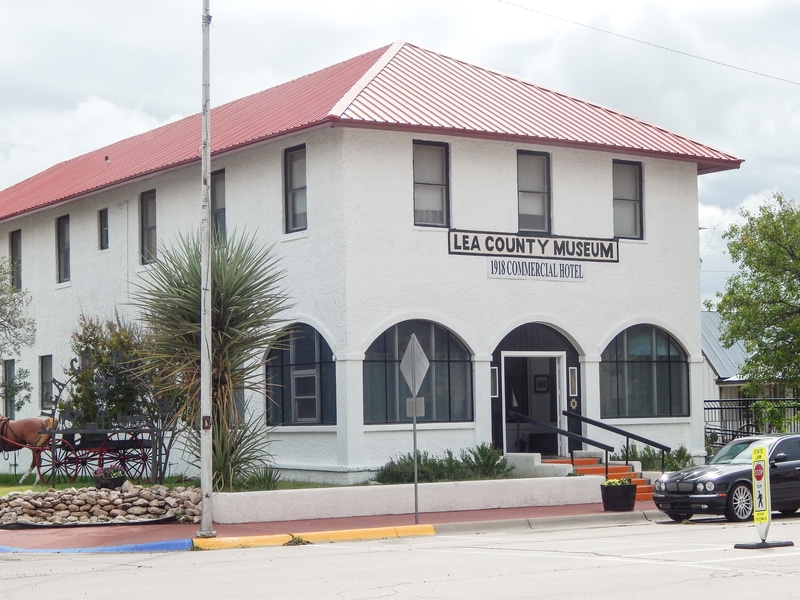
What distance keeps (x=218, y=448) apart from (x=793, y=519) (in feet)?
32.5

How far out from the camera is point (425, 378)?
24.3 metres

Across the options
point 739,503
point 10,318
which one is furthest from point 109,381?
point 739,503

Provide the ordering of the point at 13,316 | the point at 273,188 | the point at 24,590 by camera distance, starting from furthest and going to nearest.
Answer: the point at 13,316 → the point at 273,188 → the point at 24,590

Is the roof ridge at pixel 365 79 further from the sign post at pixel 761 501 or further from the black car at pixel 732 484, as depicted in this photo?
the sign post at pixel 761 501

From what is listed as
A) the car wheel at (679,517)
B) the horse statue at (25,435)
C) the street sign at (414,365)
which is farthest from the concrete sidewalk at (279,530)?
the horse statue at (25,435)

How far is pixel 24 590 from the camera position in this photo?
12969 mm

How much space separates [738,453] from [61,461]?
13.9 m

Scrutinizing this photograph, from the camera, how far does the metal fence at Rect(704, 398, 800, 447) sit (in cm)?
3334

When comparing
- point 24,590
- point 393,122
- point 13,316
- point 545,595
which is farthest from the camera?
point 13,316

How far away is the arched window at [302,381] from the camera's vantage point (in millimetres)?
24062

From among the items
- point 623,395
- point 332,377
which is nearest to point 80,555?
point 332,377

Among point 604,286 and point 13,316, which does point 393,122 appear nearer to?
point 604,286

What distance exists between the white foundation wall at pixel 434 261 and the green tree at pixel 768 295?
4.88 meters

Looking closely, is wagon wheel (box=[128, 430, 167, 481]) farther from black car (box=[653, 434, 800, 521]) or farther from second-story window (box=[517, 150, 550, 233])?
black car (box=[653, 434, 800, 521])
